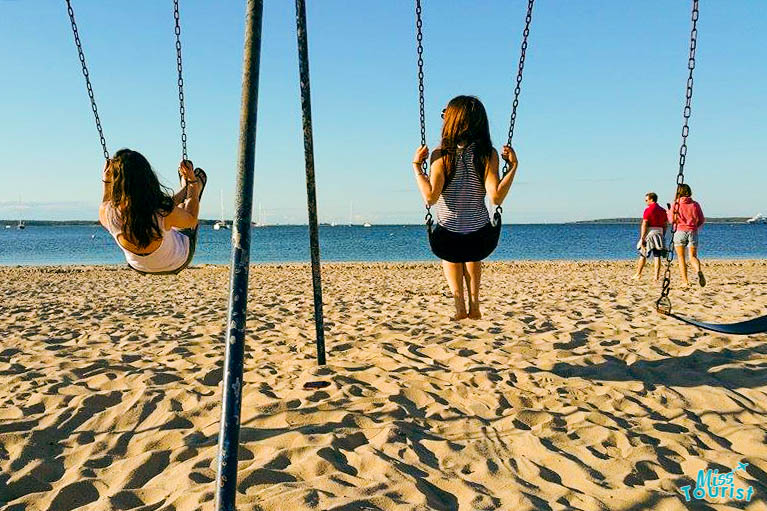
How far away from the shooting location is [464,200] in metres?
4.41

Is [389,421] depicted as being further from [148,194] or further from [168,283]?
[168,283]

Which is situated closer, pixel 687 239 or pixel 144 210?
pixel 144 210

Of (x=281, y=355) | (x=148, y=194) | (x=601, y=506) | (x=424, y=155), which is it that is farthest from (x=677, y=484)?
(x=148, y=194)

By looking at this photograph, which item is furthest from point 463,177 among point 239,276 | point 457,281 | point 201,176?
point 239,276

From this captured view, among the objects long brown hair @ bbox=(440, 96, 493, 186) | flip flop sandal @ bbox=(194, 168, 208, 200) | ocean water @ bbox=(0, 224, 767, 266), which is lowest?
ocean water @ bbox=(0, 224, 767, 266)

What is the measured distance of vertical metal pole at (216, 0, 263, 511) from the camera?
1968 millimetres

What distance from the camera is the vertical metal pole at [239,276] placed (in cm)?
197

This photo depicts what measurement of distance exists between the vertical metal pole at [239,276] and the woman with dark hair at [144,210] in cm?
247

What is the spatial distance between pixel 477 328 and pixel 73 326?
4.58 m

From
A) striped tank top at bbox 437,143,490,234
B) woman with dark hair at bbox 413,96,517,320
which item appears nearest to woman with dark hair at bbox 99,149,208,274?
woman with dark hair at bbox 413,96,517,320

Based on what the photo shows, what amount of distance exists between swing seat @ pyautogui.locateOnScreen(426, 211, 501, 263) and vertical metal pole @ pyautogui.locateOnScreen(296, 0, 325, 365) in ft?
2.84

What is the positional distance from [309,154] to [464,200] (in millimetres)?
1184

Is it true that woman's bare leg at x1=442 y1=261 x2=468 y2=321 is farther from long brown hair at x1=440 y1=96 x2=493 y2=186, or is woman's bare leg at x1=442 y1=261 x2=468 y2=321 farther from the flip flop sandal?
the flip flop sandal

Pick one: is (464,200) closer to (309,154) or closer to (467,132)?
(467,132)
